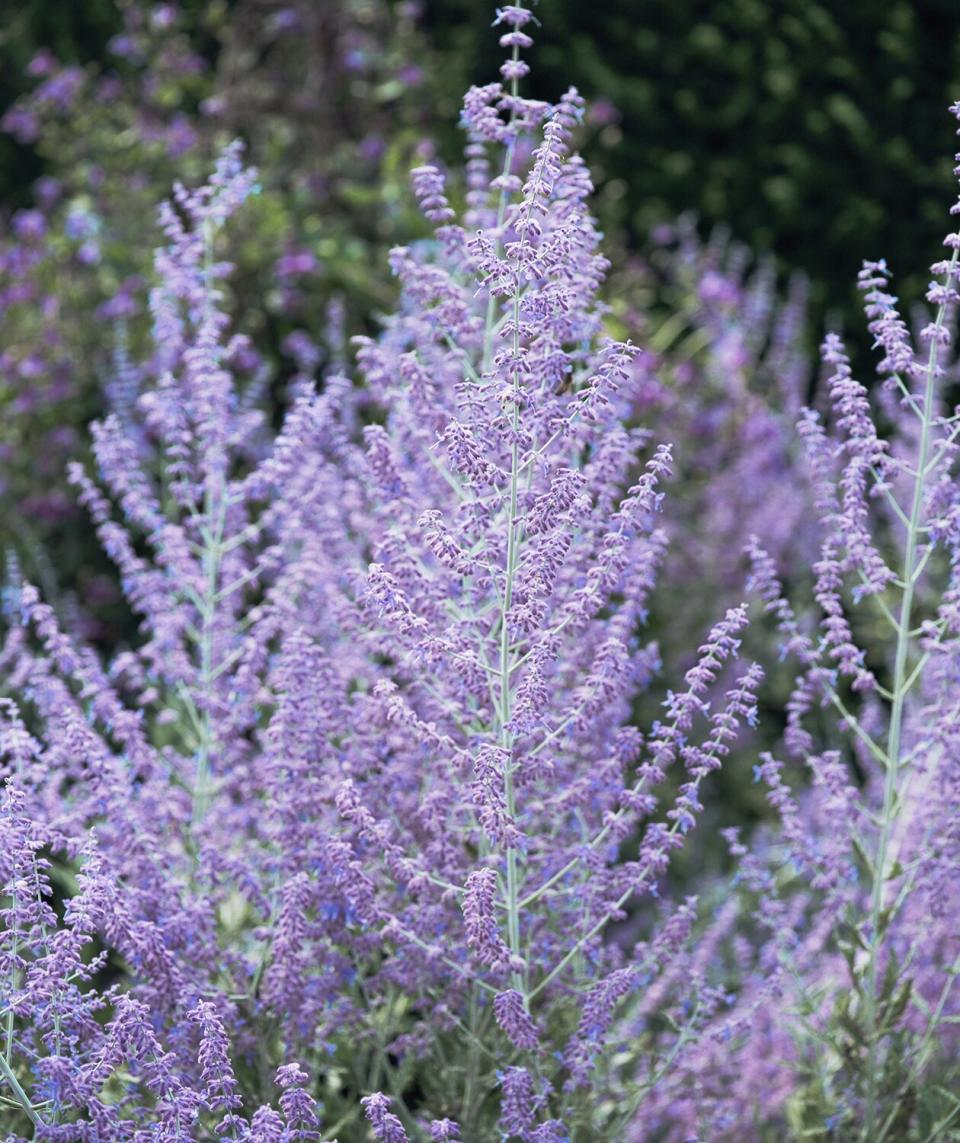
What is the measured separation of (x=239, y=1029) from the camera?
8.53 ft

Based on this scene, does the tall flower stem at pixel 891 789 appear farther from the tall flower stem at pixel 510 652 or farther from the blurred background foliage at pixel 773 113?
the blurred background foliage at pixel 773 113

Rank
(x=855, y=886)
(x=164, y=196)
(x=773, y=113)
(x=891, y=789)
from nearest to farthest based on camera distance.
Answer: (x=891, y=789)
(x=855, y=886)
(x=164, y=196)
(x=773, y=113)

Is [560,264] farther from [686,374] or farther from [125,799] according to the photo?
[686,374]

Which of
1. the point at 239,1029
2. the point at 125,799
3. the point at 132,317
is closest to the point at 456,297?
the point at 125,799

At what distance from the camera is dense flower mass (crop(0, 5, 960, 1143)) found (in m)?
2.26

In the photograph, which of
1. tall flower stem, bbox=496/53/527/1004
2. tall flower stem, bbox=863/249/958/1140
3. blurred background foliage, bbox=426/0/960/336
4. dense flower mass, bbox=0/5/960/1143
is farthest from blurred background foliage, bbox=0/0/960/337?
tall flower stem, bbox=496/53/527/1004

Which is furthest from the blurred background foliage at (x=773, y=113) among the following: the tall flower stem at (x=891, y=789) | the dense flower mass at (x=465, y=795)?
the tall flower stem at (x=891, y=789)

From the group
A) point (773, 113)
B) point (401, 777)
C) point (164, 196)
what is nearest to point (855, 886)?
point (401, 777)

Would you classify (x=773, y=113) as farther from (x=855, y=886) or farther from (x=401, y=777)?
(x=401, y=777)

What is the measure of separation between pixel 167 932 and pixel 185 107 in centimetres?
466

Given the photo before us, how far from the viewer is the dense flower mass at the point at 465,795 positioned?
2264 millimetres

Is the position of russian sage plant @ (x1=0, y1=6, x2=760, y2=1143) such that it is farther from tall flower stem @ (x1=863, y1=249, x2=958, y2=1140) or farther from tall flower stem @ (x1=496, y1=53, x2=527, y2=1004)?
tall flower stem @ (x1=863, y1=249, x2=958, y2=1140)

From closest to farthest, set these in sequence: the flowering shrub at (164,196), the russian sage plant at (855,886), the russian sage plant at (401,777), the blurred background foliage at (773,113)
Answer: the russian sage plant at (401,777) → the russian sage plant at (855,886) → the flowering shrub at (164,196) → the blurred background foliage at (773,113)

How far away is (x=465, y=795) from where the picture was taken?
8.00 feet
